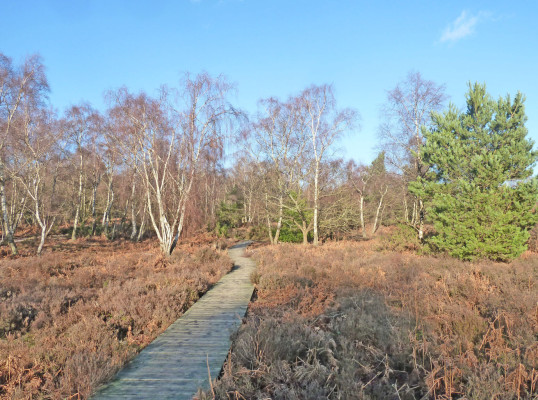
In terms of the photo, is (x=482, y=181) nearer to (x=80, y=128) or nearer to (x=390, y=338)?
(x=390, y=338)

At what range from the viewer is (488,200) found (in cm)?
1061

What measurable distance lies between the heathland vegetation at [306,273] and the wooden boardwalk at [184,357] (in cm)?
27

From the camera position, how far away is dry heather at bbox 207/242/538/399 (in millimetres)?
3424

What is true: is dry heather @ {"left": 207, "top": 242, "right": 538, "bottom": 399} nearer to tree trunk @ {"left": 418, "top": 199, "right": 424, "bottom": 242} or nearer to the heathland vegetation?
the heathland vegetation

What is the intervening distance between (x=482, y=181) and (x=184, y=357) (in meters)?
12.1

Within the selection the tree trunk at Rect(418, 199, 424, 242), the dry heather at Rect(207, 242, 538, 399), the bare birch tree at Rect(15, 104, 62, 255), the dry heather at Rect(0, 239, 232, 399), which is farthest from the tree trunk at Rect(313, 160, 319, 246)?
the bare birch tree at Rect(15, 104, 62, 255)

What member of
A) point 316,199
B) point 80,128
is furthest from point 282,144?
point 80,128

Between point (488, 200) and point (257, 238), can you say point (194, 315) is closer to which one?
point (488, 200)

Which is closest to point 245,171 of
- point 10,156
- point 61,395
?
point 10,156

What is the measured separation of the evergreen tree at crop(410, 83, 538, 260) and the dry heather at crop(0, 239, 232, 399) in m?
9.49

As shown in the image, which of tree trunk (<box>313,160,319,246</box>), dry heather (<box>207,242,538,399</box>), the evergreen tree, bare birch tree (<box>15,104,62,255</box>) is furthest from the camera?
tree trunk (<box>313,160,319,246</box>)

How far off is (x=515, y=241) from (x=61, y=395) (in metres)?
13.5

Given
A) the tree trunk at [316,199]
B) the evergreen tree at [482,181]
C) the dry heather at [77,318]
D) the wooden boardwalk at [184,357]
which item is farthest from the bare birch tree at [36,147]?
the evergreen tree at [482,181]

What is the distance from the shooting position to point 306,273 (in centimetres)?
959
